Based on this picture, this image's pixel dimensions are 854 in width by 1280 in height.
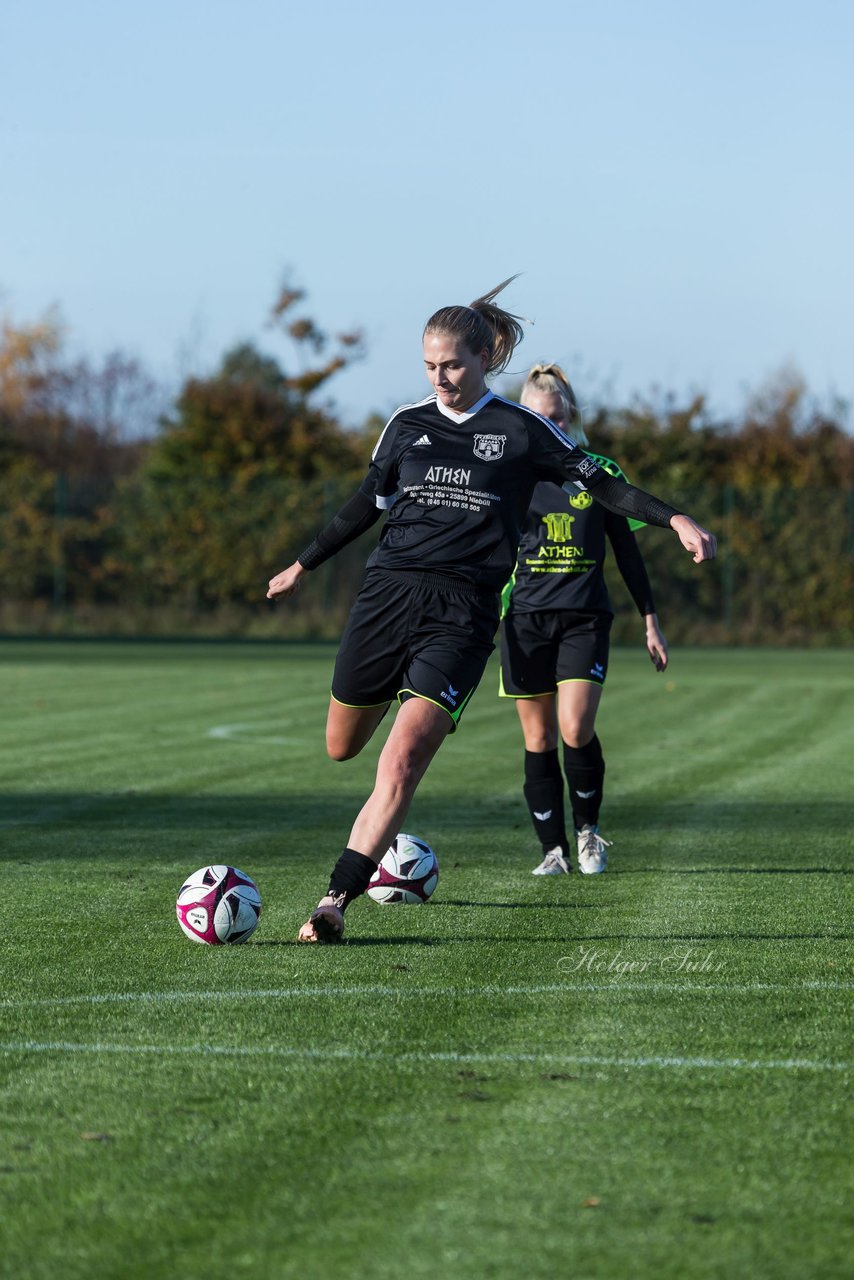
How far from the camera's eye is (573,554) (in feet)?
27.2

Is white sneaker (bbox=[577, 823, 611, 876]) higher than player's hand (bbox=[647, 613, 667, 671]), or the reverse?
player's hand (bbox=[647, 613, 667, 671])

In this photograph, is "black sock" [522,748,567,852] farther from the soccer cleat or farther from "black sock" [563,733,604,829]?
the soccer cleat

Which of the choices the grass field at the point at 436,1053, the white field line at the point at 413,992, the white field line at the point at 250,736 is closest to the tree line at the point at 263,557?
the white field line at the point at 250,736

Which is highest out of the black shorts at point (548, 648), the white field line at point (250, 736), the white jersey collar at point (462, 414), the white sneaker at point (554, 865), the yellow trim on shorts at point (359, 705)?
the white jersey collar at point (462, 414)

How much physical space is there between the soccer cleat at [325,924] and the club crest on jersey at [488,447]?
1.68 metres

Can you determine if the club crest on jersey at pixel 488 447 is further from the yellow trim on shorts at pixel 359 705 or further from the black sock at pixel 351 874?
the black sock at pixel 351 874

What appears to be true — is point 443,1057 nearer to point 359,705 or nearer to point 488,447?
point 359,705

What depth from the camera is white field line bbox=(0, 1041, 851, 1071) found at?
447 centimetres

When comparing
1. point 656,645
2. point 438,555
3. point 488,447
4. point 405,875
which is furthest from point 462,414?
point 656,645

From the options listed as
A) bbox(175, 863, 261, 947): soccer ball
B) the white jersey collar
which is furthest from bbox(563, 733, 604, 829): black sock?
bbox(175, 863, 261, 947): soccer ball

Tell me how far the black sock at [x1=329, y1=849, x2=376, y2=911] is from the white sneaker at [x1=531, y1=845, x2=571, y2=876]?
2007 mm

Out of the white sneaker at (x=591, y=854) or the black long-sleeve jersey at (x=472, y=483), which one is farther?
the white sneaker at (x=591, y=854)

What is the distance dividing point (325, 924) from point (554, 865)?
7.21 feet

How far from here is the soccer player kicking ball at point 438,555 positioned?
20.1ft
